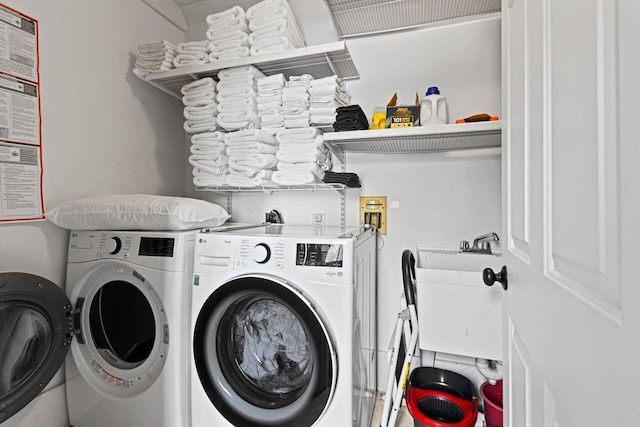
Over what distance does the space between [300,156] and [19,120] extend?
1280mm

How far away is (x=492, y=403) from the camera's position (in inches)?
52.6

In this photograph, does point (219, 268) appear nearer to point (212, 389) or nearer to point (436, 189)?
point (212, 389)

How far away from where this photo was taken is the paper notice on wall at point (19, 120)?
1265 mm

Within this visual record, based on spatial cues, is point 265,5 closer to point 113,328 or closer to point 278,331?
point 278,331

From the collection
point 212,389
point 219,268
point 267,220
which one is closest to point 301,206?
point 267,220

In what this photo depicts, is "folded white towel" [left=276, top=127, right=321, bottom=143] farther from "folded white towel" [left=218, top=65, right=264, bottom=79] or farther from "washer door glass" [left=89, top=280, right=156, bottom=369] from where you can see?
"washer door glass" [left=89, top=280, right=156, bottom=369]

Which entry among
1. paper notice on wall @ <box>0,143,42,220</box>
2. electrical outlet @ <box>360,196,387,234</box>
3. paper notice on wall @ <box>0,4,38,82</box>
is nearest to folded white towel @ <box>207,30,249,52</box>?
paper notice on wall @ <box>0,4,38,82</box>

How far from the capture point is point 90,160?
5.30 feet

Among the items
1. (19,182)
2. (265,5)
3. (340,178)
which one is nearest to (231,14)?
(265,5)

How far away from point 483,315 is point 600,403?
1.08 meters

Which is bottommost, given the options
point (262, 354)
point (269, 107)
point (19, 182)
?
point (262, 354)

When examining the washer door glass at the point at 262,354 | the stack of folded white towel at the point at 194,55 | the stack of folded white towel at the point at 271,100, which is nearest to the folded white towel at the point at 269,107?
the stack of folded white towel at the point at 271,100

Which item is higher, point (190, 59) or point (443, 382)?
point (190, 59)

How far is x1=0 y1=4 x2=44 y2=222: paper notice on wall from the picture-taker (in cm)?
126
